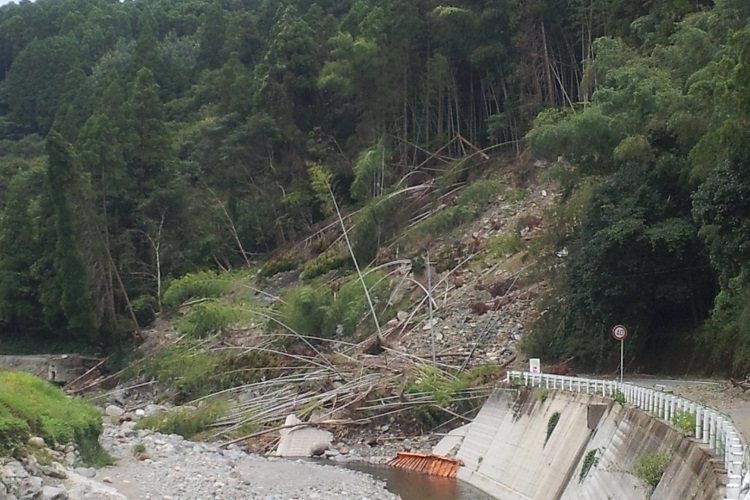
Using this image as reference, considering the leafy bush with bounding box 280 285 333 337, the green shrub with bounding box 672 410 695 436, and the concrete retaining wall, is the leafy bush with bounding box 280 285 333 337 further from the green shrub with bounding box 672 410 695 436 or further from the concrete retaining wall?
the green shrub with bounding box 672 410 695 436

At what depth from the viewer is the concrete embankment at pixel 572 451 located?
12.7 m

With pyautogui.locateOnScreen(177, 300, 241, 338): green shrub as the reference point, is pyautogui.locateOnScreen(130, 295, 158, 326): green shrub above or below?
below

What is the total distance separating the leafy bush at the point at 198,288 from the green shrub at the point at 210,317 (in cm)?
291

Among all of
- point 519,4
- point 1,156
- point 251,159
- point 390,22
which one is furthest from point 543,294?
point 1,156

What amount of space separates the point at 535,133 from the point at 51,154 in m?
27.6

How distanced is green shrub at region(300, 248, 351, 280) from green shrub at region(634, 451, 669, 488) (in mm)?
34340

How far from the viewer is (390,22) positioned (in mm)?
53812

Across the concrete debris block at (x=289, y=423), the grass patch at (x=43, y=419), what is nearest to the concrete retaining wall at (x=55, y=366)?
the concrete debris block at (x=289, y=423)

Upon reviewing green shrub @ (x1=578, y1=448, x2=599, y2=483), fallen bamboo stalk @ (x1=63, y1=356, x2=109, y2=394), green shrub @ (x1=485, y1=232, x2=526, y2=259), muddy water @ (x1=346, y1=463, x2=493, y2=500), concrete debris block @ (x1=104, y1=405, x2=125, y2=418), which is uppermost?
green shrub @ (x1=578, y1=448, x2=599, y2=483)

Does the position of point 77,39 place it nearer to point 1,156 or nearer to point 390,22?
point 1,156

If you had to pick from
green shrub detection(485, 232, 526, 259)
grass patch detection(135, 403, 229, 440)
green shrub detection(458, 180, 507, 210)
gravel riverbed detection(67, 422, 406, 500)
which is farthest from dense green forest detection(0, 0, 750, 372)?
grass patch detection(135, 403, 229, 440)

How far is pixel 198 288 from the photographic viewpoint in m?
46.7

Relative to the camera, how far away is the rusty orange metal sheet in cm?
2655

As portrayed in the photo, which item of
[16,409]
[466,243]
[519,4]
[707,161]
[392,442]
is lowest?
[392,442]
